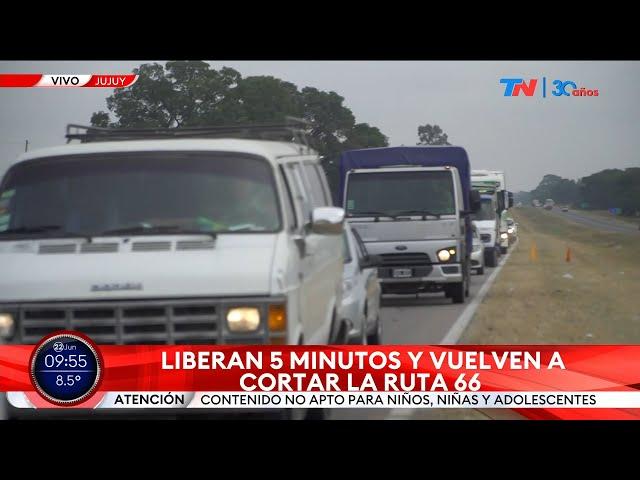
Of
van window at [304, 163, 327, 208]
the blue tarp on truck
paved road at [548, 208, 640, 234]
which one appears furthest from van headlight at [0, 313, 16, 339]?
the blue tarp on truck

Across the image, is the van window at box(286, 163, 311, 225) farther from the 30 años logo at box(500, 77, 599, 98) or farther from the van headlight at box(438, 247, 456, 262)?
the van headlight at box(438, 247, 456, 262)

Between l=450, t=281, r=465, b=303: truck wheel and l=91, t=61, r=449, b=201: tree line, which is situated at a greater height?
l=91, t=61, r=449, b=201: tree line

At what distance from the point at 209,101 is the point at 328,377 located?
2.24m

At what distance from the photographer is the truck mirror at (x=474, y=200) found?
20.8 metres

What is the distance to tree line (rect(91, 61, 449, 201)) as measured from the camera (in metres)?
8.99

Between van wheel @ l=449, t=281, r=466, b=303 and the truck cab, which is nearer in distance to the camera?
van wheel @ l=449, t=281, r=466, b=303

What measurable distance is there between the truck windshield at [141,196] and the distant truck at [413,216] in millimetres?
7733

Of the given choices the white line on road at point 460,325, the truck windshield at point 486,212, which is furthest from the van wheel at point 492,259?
the white line on road at point 460,325

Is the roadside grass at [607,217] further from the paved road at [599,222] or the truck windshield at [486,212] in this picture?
the truck windshield at [486,212]

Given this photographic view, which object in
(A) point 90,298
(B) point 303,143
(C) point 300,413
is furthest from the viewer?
(B) point 303,143

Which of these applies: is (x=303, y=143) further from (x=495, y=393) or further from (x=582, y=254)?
(x=582, y=254)

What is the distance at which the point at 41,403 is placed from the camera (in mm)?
8094
